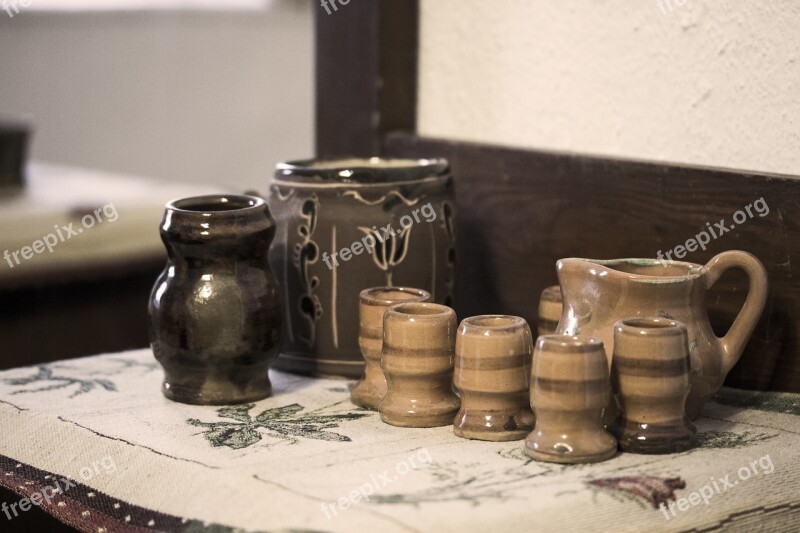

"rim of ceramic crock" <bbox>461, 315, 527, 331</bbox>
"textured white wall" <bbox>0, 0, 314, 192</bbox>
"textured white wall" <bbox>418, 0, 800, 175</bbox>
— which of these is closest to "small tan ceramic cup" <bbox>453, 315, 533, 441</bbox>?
"rim of ceramic crock" <bbox>461, 315, 527, 331</bbox>

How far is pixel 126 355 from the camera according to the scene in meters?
1.23

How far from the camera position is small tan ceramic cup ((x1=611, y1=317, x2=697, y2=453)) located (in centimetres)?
84

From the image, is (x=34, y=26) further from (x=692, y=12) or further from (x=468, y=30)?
(x=692, y=12)

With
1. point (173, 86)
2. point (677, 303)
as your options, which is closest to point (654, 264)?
point (677, 303)

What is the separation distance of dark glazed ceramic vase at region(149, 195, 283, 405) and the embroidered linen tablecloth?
0.03 m

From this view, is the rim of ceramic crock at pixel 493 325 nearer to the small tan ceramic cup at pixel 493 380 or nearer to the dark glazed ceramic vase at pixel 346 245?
the small tan ceramic cup at pixel 493 380

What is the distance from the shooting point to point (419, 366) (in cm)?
92

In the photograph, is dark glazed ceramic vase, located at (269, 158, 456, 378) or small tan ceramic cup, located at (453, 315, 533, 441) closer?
small tan ceramic cup, located at (453, 315, 533, 441)

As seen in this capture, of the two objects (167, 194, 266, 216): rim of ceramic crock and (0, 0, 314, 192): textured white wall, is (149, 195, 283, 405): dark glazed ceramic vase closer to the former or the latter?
(167, 194, 266, 216): rim of ceramic crock

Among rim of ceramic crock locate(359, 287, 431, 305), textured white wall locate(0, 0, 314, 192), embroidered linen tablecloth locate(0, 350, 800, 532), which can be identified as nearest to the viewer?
embroidered linen tablecloth locate(0, 350, 800, 532)

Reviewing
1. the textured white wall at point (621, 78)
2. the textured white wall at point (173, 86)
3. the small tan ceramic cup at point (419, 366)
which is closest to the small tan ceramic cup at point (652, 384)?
the small tan ceramic cup at point (419, 366)

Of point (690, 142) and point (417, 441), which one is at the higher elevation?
point (690, 142)

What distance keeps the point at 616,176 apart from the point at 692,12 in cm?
18

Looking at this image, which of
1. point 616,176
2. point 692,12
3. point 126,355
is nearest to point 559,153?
point 616,176
